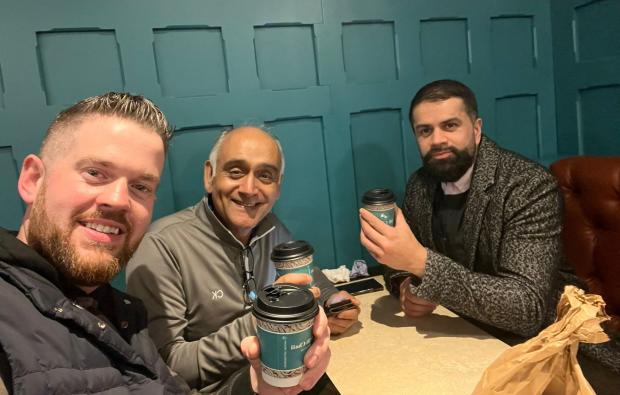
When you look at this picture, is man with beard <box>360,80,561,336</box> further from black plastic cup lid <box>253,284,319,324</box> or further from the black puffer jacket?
the black puffer jacket

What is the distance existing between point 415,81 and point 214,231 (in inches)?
42.6

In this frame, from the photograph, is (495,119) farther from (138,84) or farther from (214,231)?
(138,84)

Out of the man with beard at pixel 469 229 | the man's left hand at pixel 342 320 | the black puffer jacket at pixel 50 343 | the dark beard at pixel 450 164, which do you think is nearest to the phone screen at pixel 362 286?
the man with beard at pixel 469 229

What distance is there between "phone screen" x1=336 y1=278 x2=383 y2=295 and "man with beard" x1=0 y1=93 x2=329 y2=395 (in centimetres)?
67

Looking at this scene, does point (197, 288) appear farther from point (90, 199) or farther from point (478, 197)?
point (478, 197)

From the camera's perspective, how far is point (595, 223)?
4.57 feet

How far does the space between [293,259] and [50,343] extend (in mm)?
465

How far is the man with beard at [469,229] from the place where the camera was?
1.11 m

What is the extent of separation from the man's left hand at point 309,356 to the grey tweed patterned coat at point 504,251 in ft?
1.47

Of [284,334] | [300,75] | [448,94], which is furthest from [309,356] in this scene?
[300,75]

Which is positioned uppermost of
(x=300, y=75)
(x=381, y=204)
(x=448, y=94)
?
(x=300, y=75)

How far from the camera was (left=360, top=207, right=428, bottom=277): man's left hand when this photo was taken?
1074 mm

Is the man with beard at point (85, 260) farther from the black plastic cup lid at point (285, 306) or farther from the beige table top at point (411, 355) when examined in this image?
the beige table top at point (411, 355)

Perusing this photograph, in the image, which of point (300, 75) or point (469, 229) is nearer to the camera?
point (469, 229)
